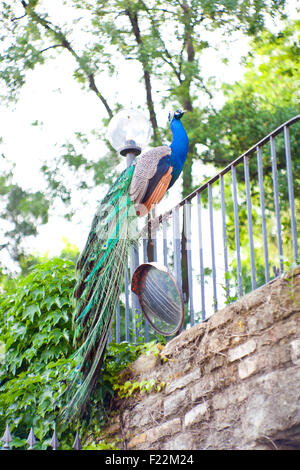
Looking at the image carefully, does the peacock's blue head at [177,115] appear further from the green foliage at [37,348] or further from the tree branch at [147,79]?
the tree branch at [147,79]

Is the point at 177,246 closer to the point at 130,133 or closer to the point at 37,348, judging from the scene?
the point at 37,348

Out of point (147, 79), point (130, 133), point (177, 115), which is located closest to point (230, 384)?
point (130, 133)

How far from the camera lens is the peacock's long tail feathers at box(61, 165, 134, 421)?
3877mm

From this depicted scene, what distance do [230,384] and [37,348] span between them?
1.88 metres

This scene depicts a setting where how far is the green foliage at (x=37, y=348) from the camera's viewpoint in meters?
4.05

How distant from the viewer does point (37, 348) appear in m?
4.53

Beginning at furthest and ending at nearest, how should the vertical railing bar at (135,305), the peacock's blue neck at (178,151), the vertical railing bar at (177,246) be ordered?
the peacock's blue neck at (178,151) → the vertical railing bar at (135,305) → the vertical railing bar at (177,246)

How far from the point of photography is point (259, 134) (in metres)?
8.88

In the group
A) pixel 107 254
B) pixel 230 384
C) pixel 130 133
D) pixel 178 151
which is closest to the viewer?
pixel 230 384

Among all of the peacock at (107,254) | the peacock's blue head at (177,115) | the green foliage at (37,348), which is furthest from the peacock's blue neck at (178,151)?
the green foliage at (37,348)

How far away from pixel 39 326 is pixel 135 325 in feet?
2.46

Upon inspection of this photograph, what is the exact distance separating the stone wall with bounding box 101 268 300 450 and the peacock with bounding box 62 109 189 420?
33cm

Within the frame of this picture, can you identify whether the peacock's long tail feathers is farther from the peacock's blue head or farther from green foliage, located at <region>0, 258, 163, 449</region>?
the peacock's blue head

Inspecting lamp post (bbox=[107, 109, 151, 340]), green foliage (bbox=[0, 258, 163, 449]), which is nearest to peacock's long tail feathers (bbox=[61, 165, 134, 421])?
green foliage (bbox=[0, 258, 163, 449])
